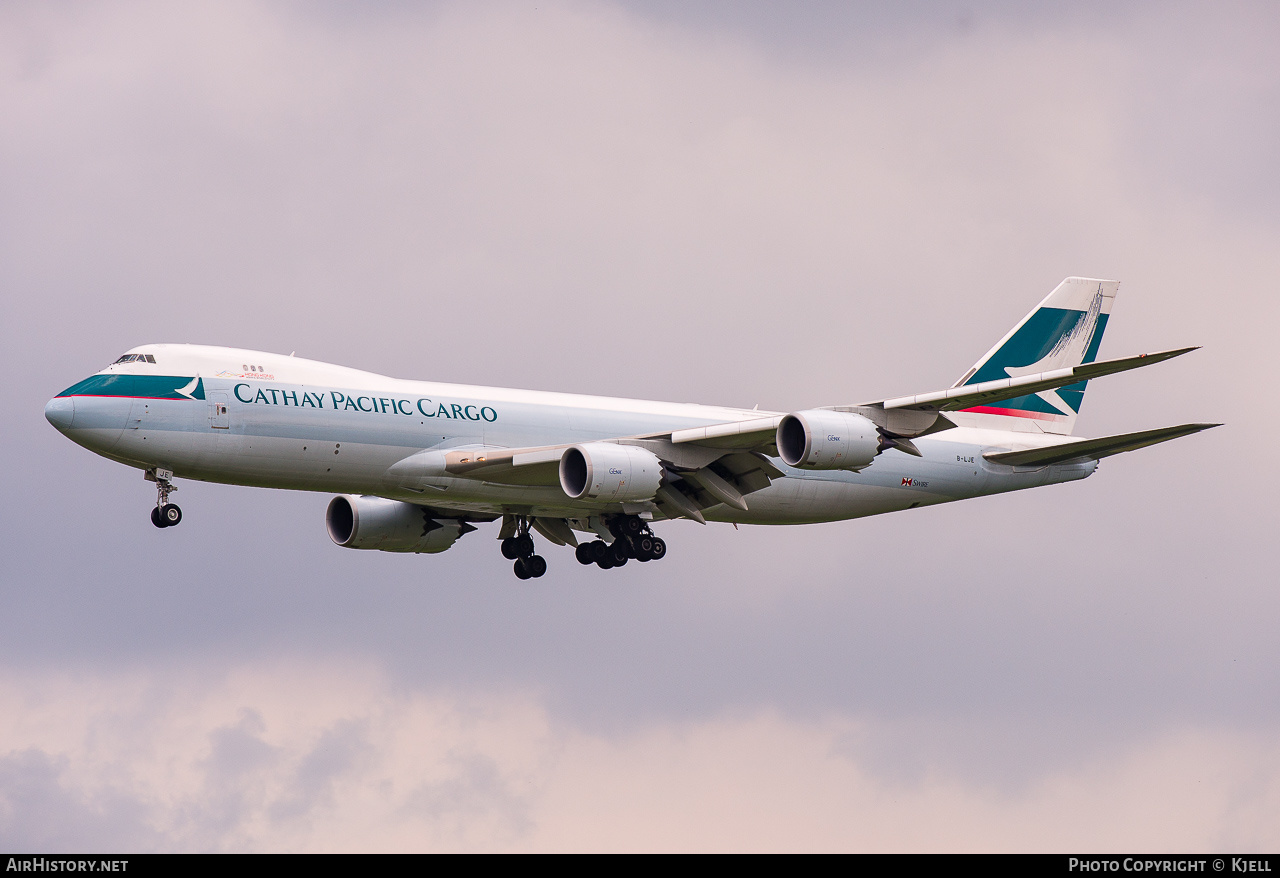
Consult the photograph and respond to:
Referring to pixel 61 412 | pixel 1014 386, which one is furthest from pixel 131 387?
pixel 1014 386

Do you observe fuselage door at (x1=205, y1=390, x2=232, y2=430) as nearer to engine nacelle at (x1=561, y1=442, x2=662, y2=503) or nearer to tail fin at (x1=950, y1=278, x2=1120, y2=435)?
engine nacelle at (x1=561, y1=442, x2=662, y2=503)

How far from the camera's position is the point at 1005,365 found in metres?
60.2

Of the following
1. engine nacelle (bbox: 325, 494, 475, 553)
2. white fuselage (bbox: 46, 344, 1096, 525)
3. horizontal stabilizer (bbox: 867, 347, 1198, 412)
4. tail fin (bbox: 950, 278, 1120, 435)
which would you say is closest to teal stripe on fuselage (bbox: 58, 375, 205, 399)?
white fuselage (bbox: 46, 344, 1096, 525)

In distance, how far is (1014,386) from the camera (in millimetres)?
44656

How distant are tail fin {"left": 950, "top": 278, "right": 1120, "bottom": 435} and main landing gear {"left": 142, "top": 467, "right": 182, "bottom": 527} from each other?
2639cm

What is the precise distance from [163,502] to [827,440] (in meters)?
18.2

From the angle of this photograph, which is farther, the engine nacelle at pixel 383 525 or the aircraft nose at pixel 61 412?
the engine nacelle at pixel 383 525

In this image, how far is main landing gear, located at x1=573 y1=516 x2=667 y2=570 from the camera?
54031 mm

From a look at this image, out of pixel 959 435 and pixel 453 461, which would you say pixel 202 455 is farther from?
pixel 959 435

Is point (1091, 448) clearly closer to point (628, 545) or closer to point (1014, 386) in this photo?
point (1014, 386)

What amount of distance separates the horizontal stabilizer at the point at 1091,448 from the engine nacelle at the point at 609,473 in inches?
537

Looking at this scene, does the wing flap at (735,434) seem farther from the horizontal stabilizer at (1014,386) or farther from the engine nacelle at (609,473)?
the horizontal stabilizer at (1014,386)

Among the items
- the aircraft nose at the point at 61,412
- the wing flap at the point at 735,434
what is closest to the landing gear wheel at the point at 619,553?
the wing flap at the point at 735,434

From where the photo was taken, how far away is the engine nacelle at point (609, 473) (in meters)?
48.9
